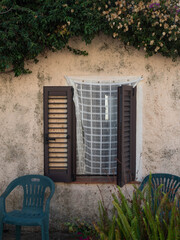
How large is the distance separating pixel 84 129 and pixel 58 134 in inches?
17.1

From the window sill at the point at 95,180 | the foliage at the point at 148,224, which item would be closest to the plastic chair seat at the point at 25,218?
the window sill at the point at 95,180

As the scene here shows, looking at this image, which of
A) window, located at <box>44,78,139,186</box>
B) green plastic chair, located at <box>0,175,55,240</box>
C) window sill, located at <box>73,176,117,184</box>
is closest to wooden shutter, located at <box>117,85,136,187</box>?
window, located at <box>44,78,139,186</box>

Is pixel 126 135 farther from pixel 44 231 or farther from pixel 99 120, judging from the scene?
pixel 44 231

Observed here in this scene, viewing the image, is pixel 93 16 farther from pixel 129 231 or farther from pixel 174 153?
pixel 129 231

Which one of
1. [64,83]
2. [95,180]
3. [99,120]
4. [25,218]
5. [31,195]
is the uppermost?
[64,83]

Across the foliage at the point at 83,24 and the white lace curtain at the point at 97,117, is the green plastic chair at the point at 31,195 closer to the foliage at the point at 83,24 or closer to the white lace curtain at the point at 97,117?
the white lace curtain at the point at 97,117

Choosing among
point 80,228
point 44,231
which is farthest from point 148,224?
point 80,228

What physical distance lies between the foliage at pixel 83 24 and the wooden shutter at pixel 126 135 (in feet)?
2.65

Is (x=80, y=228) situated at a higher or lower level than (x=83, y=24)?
lower

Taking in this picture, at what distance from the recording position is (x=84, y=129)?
16.2 feet

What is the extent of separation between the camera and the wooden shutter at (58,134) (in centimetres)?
481

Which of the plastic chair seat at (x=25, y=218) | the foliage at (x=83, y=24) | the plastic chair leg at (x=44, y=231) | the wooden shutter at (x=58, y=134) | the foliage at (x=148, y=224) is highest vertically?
the foliage at (x=83, y=24)

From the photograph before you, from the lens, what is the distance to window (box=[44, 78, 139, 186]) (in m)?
4.81

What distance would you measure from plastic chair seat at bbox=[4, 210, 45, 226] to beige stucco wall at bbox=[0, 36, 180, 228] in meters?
0.82
